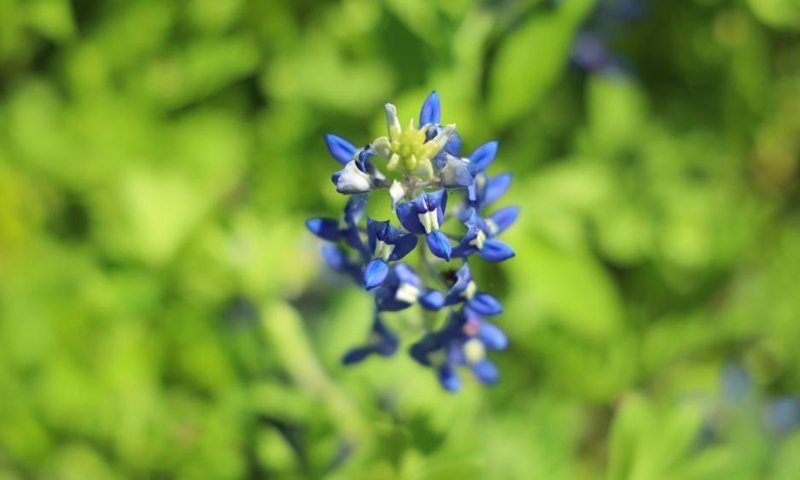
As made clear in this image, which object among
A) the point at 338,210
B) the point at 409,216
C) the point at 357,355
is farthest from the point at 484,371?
the point at 338,210

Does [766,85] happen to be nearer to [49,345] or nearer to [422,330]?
[422,330]

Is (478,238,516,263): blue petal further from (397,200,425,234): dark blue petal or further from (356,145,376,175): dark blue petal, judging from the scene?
(356,145,376,175): dark blue petal

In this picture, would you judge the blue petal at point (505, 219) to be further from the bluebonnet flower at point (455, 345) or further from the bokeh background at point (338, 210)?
the bokeh background at point (338, 210)

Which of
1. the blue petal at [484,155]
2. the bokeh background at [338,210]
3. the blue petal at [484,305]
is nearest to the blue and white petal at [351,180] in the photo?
the blue petal at [484,155]

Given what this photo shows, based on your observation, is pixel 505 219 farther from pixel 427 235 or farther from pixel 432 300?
pixel 427 235

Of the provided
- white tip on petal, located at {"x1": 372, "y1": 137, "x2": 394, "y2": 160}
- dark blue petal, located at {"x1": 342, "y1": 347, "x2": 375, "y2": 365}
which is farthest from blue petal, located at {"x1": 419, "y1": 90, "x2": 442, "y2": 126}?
dark blue petal, located at {"x1": 342, "y1": 347, "x2": 375, "y2": 365}
